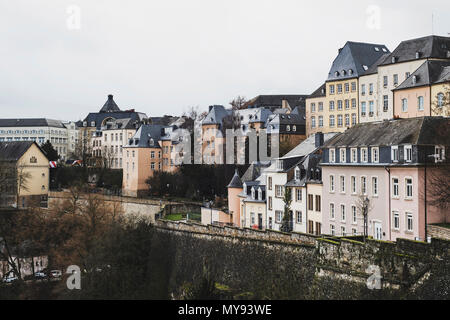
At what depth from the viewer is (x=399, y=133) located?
34.0 m

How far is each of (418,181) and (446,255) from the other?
908 centimetres

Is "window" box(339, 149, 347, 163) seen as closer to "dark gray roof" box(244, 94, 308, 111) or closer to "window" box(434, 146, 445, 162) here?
"window" box(434, 146, 445, 162)

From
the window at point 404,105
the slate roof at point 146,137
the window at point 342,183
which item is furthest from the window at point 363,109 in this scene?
the slate roof at point 146,137

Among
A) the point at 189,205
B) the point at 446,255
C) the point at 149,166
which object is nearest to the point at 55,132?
the point at 149,166

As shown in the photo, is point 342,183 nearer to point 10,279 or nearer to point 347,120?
point 10,279

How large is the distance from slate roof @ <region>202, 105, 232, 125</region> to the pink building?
4385 centimetres

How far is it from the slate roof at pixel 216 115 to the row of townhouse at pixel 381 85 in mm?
15299

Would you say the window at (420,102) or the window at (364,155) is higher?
the window at (420,102)

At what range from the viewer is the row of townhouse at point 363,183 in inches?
1223

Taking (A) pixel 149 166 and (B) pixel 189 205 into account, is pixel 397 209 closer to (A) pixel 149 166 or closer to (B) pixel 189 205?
(B) pixel 189 205

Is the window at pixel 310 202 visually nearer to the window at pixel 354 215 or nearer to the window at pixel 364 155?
the window at pixel 354 215

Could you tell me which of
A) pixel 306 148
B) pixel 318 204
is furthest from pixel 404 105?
pixel 318 204

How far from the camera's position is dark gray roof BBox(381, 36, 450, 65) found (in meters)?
52.5

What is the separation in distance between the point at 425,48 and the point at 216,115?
116ft
